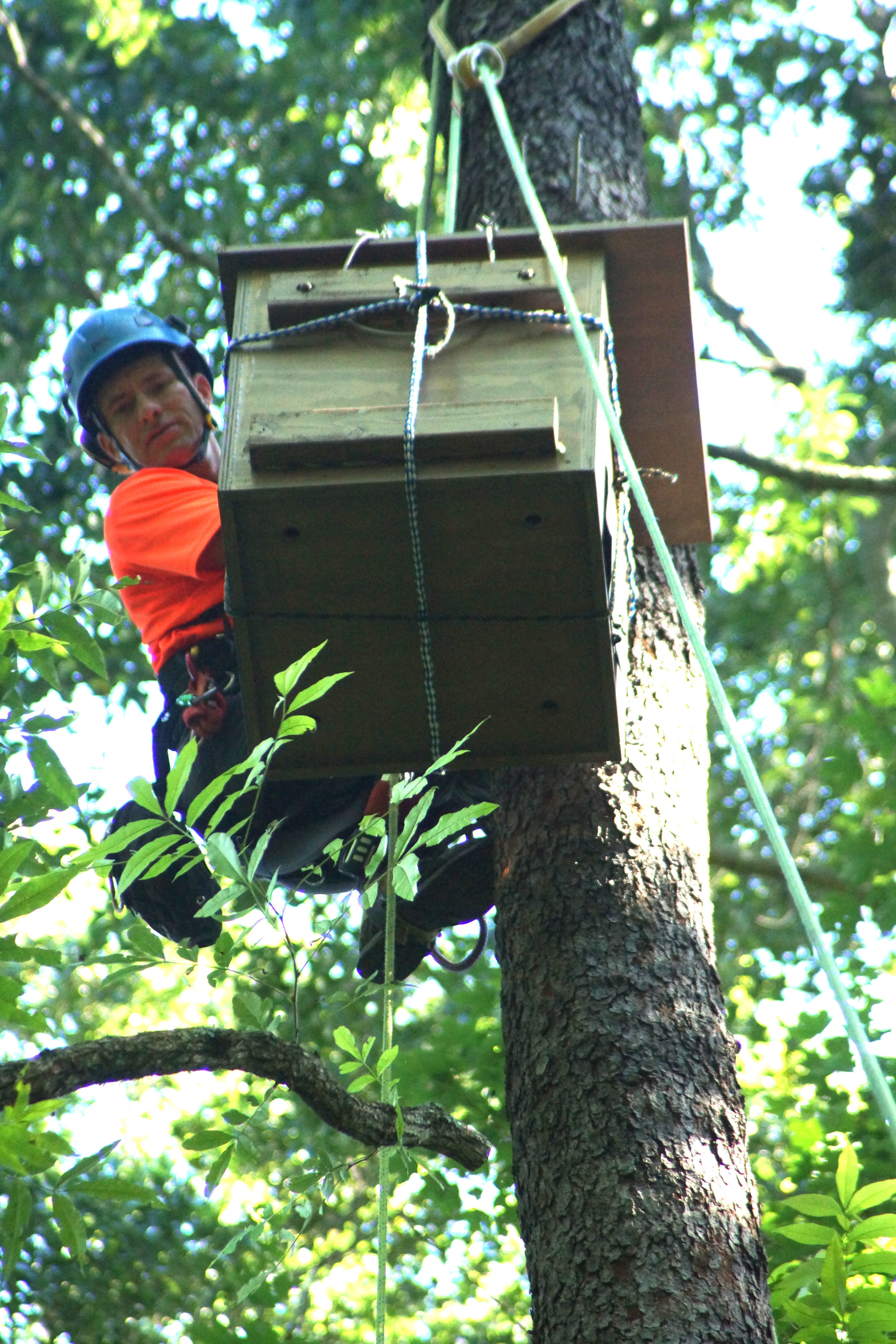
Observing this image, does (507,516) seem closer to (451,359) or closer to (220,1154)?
(451,359)

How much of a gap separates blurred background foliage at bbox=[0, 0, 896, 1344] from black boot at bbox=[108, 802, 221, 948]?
0.19 m

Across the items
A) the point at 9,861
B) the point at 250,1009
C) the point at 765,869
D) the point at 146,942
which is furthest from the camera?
the point at 765,869

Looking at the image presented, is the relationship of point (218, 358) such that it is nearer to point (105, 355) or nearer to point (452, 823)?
point (105, 355)

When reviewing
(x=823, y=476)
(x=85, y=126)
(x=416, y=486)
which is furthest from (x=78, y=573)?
(x=85, y=126)

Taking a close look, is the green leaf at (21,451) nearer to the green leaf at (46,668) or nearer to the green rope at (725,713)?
the green leaf at (46,668)

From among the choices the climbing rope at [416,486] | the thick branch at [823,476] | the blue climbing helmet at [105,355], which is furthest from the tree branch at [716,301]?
the climbing rope at [416,486]

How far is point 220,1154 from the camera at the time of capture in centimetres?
174

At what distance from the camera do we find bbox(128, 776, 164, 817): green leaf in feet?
5.02

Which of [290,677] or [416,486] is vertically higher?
[416,486]

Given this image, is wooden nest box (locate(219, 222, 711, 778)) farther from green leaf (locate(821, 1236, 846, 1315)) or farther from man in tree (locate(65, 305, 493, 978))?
green leaf (locate(821, 1236, 846, 1315))

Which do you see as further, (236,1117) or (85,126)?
(85,126)

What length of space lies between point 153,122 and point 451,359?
424cm

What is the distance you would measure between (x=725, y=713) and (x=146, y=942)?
29.3 inches

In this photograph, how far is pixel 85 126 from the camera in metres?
5.10
